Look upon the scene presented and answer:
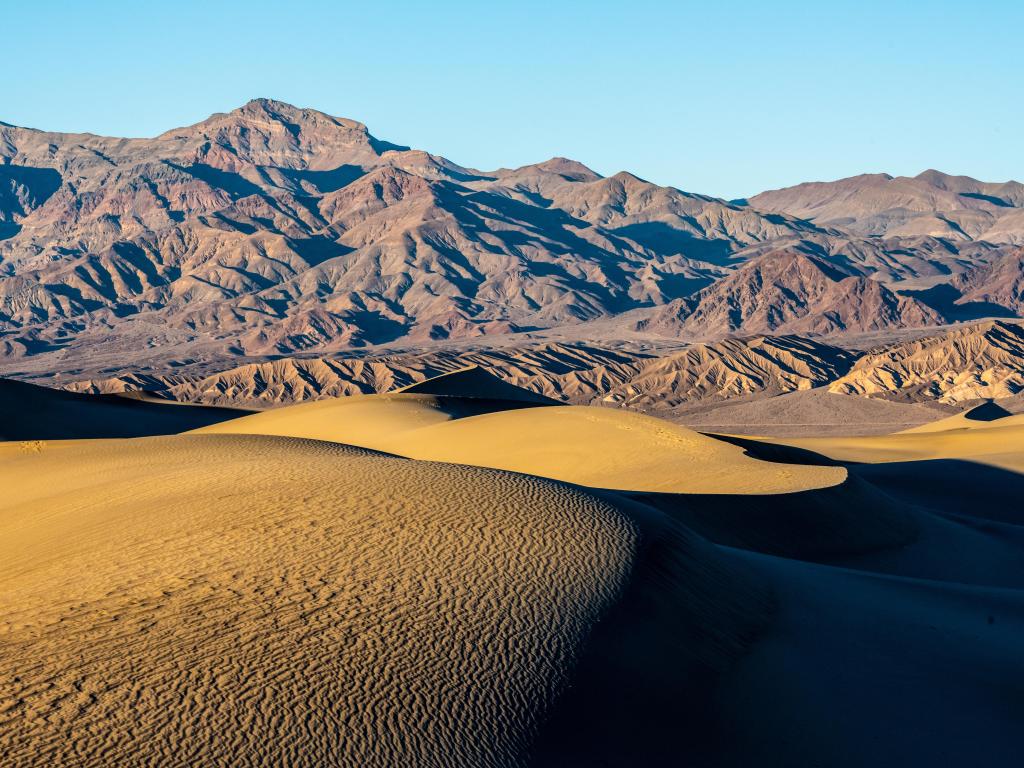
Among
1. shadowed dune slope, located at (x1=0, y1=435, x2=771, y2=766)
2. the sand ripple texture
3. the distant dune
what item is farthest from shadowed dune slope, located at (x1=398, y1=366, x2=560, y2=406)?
the sand ripple texture

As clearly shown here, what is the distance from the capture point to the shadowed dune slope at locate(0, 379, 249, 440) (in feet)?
172

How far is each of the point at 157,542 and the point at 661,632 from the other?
695 centimetres

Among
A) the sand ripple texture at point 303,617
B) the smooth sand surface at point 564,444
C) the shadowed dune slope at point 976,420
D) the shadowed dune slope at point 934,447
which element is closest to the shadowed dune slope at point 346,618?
the sand ripple texture at point 303,617

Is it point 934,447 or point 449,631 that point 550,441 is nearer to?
point 449,631

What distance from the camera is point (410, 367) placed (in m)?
131

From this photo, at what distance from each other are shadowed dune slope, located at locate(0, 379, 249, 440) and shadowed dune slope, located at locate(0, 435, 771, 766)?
33.8 meters

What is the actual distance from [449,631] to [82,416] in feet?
161

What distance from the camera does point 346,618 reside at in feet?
40.9

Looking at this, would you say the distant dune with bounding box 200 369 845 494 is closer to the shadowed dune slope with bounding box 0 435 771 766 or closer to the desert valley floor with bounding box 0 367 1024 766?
the desert valley floor with bounding box 0 367 1024 766

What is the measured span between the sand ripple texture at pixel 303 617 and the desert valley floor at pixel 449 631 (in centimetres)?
4

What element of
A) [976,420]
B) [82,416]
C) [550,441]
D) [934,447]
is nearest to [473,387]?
[82,416]

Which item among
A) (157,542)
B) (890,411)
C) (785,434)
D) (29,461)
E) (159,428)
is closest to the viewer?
(157,542)

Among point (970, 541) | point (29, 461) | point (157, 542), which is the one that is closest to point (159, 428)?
point (29, 461)

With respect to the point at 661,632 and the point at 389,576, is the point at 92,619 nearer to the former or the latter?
the point at 389,576
